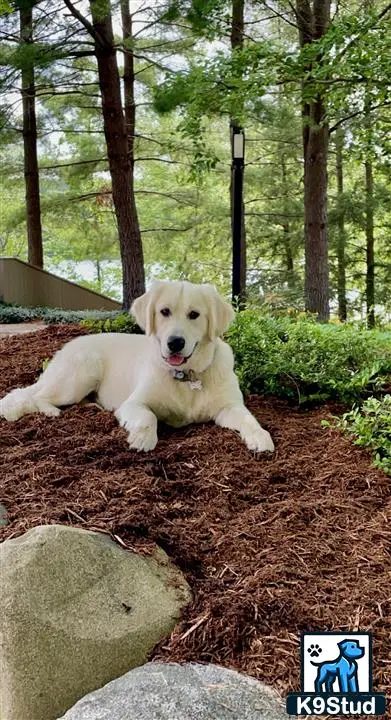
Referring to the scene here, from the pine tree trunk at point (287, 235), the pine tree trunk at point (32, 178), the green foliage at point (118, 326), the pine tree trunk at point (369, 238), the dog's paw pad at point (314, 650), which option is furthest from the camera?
the pine tree trunk at point (287, 235)

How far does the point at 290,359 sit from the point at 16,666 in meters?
3.37

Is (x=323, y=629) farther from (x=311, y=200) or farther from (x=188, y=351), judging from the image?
(x=311, y=200)

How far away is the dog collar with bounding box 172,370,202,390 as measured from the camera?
4.08m

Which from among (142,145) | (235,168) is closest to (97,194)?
(142,145)

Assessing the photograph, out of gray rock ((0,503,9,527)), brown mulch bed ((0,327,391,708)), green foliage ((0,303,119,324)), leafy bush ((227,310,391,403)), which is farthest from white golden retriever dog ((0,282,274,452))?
green foliage ((0,303,119,324))

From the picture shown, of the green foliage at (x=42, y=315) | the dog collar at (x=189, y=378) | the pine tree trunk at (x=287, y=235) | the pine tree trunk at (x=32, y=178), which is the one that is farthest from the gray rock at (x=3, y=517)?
the pine tree trunk at (x=287, y=235)

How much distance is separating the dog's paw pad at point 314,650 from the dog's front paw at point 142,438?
1.80 m

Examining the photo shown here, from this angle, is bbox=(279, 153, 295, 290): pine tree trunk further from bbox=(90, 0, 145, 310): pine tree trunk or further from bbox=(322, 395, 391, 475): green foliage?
bbox=(322, 395, 391, 475): green foliage

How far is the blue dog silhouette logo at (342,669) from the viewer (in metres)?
1.86

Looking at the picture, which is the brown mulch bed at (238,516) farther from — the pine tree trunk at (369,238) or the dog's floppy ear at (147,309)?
the pine tree trunk at (369,238)

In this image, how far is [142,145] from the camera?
18.5 m

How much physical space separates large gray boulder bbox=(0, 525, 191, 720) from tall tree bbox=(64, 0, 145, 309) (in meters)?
10.5

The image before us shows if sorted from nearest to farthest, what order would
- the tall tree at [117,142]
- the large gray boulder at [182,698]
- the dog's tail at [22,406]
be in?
the large gray boulder at [182,698]
the dog's tail at [22,406]
the tall tree at [117,142]

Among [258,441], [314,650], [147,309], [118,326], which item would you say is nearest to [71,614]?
[314,650]
